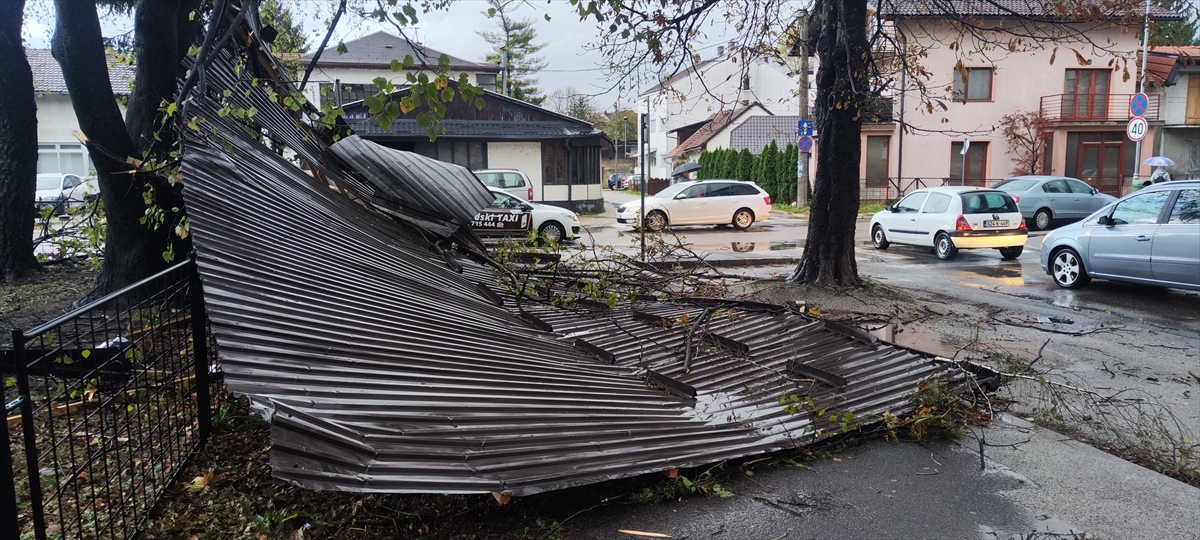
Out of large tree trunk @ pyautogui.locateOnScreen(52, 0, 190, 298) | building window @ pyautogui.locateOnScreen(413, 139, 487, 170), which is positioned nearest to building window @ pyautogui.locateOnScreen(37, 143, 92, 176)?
building window @ pyautogui.locateOnScreen(413, 139, 487, 170)

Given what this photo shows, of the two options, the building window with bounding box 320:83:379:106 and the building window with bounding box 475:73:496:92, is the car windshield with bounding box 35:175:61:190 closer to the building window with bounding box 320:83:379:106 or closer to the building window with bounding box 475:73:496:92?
the building window with bounding box 320:83:379:106

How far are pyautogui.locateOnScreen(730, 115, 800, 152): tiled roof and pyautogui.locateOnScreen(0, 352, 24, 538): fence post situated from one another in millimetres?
41881

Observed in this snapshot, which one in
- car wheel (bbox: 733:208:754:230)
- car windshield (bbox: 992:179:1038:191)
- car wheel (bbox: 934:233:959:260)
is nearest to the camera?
car wheel (bbox: 934:233:959:260)

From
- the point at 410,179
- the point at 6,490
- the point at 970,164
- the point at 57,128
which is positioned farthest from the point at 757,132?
the point at 6,490

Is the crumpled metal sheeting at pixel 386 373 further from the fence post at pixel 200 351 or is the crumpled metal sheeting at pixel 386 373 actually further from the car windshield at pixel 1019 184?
the car windshield at pixel 1019 184

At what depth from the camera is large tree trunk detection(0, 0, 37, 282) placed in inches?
402

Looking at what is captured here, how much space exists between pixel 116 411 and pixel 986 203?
16.2m

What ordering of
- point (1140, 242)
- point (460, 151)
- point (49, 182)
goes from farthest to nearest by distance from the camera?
point (460, 151), point (49, 182), point (1140, 242)

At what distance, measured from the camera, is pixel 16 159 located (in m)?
10.5

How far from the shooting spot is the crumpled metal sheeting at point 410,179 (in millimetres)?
6945

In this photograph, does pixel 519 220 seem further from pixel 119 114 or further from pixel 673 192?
pixel 119 114

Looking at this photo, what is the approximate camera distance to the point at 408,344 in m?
3.83

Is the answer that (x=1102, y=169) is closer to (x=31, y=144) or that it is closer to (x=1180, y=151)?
(x=1180, y=151)

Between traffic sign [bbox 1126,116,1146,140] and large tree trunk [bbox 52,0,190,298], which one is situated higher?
traffic sign [bbox 1126,116,1146,140]
